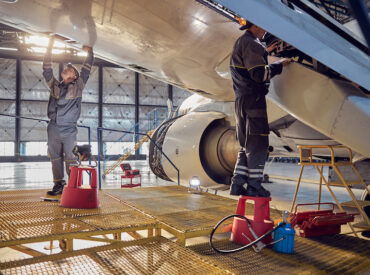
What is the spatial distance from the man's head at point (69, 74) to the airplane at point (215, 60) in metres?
0.52

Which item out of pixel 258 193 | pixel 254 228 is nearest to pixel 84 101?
pixel 258 193

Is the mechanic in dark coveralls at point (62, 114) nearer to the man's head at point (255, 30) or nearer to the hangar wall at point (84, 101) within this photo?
the man's head at point (255, 30)

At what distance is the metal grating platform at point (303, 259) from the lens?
1743 millimetres

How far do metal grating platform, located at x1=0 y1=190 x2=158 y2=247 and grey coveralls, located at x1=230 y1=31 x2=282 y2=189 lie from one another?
2.88ft

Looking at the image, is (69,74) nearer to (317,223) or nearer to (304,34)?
(304,34)

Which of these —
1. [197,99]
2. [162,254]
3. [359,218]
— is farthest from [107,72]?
[162,254]

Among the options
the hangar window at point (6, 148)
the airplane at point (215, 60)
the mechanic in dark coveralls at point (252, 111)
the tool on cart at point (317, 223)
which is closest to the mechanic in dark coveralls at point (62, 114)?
the airplane at point (215, 60)

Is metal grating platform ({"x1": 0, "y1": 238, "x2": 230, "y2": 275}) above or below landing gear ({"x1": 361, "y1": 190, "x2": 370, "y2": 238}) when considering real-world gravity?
above

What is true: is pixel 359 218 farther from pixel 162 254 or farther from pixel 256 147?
pixel 162 254

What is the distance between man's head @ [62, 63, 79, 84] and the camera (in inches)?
146

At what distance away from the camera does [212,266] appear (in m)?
1.71

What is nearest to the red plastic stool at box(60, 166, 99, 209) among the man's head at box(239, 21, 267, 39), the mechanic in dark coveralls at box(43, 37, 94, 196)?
the mechanic in dark coveralls at box(43, 37, 94, 196)

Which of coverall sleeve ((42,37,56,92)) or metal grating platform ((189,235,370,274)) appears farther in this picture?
coverall sleeve ((42,37,56,92))

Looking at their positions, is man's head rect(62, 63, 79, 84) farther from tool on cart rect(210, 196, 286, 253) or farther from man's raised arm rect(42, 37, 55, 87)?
tool on cart rect(210, 196, 286, 253)
